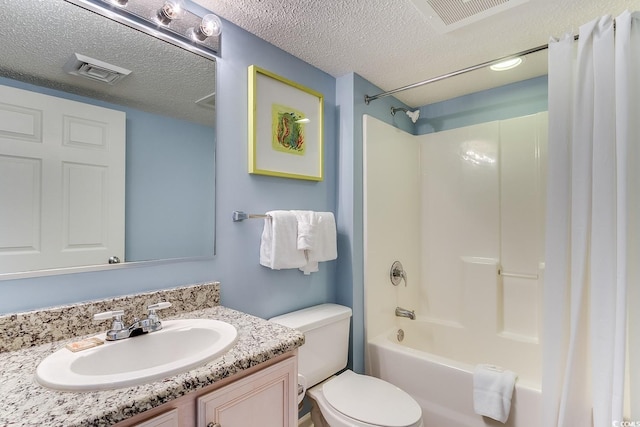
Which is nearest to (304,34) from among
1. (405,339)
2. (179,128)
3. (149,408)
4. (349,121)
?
(349,121)

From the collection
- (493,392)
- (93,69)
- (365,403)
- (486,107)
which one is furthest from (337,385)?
(486,107)

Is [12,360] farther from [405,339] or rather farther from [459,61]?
[459,61]

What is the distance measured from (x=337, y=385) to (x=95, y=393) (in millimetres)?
1163

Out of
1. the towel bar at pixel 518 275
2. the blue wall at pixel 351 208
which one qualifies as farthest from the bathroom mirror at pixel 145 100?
the towel bar at pixel 518 275

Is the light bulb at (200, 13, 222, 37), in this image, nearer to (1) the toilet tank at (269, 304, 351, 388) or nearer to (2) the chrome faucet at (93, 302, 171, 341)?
(2) the chrome faucet at (93, 302, 171, 341)

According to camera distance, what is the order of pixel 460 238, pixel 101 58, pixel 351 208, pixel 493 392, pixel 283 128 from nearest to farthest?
pixel 101 58, pixel 493 392, pixel 283 128, pixel 351 208, pixel 460 238

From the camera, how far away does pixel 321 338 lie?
1.68m

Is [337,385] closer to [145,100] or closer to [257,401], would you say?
[257,401]

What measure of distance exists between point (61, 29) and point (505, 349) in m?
2.85

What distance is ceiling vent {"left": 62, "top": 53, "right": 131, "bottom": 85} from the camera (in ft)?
3.57

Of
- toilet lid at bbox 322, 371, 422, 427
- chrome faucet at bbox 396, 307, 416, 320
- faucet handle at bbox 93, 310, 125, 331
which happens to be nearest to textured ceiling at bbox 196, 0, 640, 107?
faucet handle at bbox 93, 310, 125, 331

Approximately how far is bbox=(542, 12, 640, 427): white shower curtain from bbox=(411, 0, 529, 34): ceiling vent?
0.30m

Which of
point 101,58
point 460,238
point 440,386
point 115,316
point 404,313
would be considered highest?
point 101,58

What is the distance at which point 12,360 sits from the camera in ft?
2.84
